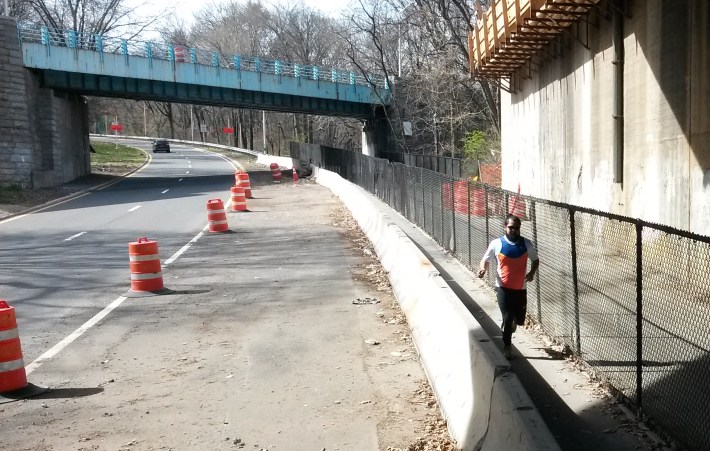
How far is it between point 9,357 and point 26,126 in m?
32.7

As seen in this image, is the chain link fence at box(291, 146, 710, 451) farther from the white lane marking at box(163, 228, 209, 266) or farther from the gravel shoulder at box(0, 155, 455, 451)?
the white lane marking at box(163, 228, 209, 266)

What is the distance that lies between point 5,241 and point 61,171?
70.4 feet

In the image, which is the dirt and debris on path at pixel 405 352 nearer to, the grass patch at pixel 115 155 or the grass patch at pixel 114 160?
the grass patch at pixel 114 160

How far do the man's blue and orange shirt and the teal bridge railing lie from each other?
118ft

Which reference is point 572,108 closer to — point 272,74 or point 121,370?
point 121,370

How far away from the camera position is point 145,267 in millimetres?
13047

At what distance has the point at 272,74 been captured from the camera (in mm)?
49781

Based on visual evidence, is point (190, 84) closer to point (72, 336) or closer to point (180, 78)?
point (180, 78)

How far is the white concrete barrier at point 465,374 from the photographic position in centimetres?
463

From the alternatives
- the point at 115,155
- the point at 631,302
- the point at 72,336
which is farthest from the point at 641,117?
the point at 115,155

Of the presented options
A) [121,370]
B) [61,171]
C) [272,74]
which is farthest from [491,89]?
[121,370]

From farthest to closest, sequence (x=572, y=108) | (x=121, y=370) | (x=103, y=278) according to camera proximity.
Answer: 1. (x=572, y=108)
2. (x=103, y=278)
3. (x=121, y=370)

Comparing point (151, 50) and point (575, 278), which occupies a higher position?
point (151, 50)

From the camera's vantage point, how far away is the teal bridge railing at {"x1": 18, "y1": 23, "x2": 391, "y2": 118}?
40594 millimetres
